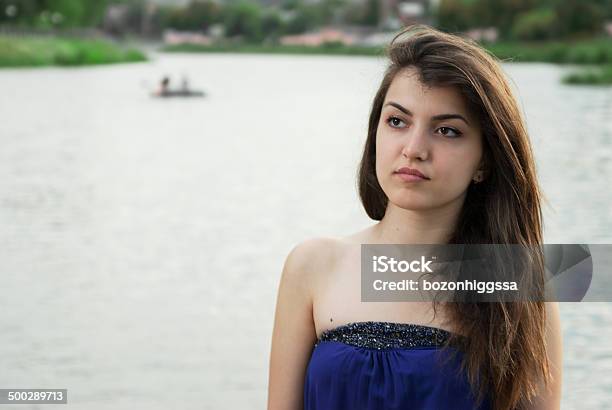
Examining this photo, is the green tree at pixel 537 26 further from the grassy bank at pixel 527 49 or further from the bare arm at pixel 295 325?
the bare arm at pixel 295 325

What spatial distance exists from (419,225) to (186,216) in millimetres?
8506

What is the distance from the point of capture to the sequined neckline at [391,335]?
170cm

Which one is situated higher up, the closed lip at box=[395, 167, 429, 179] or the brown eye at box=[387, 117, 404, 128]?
the brown eye at box=[387, 117, 404, 128]

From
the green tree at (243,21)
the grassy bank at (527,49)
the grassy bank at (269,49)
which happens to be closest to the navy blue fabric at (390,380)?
the grassy bank at (527,49)

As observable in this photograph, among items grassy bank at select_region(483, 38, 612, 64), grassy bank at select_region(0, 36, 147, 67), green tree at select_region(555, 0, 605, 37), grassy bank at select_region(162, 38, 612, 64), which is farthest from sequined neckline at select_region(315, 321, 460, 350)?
green tree at select_region(555, 0, 605, 37)

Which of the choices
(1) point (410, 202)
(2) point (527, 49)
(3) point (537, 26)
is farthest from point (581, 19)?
(1) point (410, 202)

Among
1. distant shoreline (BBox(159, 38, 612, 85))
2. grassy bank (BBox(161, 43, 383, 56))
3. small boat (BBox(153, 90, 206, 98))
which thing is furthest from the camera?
grassy bank (BBox(161, 43, 383, 56))

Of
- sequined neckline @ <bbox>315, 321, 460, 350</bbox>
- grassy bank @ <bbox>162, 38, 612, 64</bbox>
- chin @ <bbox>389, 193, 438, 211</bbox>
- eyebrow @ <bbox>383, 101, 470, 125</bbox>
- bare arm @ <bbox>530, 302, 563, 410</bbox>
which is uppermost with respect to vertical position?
eyebrow @ <bbox>383, 101, 470, 125</bbox>

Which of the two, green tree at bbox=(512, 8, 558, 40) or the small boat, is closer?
the small boat

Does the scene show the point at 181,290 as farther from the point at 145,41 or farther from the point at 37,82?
the point at 145,41

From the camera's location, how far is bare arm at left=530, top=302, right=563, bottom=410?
1802 millimetres

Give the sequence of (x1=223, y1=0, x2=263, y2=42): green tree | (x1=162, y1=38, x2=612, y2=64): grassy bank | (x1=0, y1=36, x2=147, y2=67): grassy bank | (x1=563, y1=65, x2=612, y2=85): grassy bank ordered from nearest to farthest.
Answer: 1. (x1=563, y1=65, x2=612, y2=85): grassy bank
2. (x1=162, y1=38, x2=612, y2=64): grassy bank
3. (x1=0, y1=36, x2=147, y2=67): grassy bank
4. (x1=223, y1=0, x2=263, y2=42): green tree

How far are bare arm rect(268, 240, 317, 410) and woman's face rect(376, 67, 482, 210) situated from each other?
171mm

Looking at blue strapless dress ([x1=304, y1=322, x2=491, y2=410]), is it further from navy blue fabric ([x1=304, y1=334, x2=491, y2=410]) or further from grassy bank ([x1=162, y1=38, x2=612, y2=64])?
grassy bank ([x1=162, y1=38, x2=612, y2=64])
